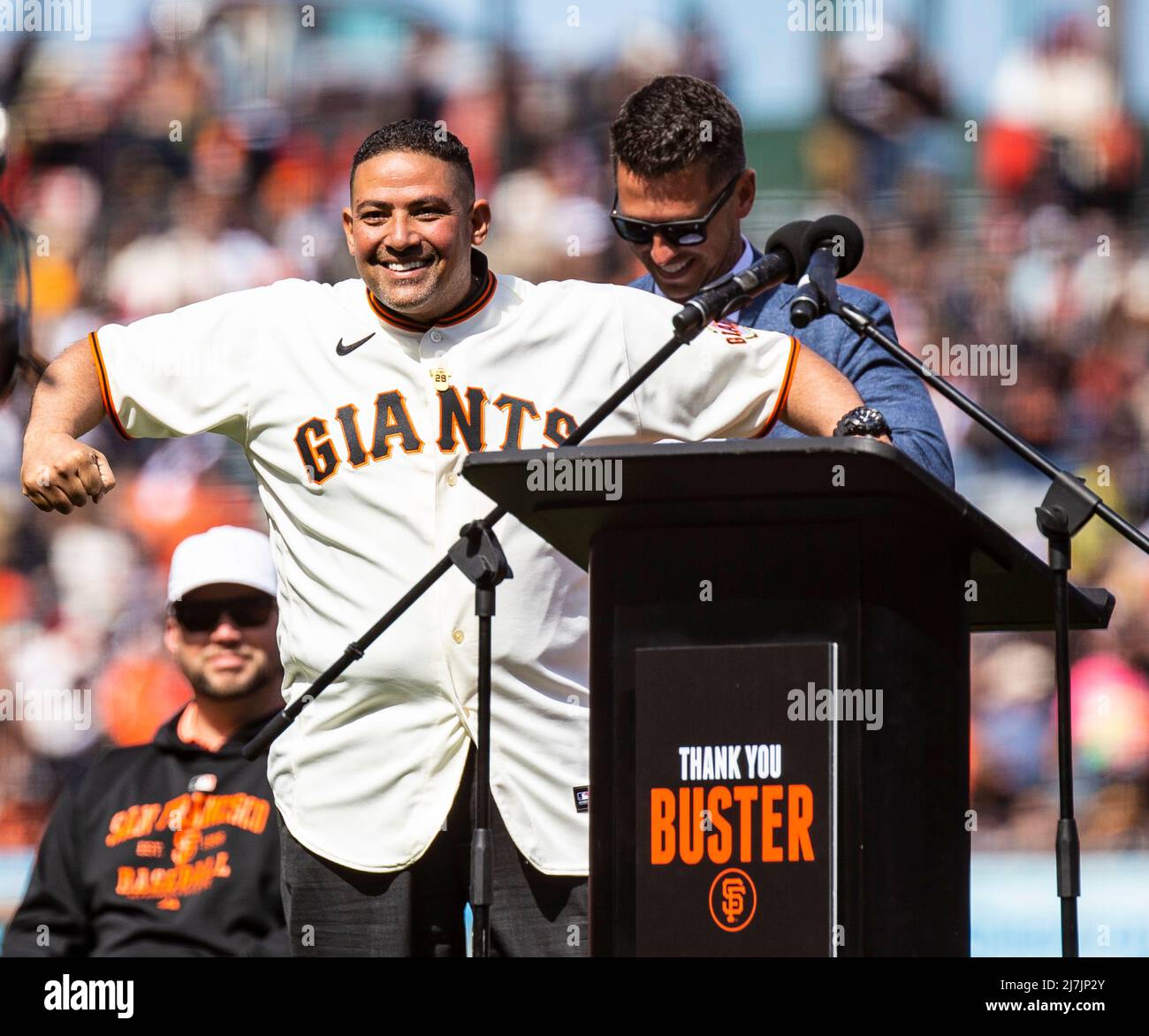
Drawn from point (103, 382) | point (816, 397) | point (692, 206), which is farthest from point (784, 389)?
point (103, 382)

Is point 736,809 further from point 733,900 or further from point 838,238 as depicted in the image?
point 838,238

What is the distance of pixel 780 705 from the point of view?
2365 mm

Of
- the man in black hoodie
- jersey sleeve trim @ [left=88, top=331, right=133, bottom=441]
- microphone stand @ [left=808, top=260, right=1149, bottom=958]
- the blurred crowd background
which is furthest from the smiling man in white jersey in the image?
the blurred crowd background

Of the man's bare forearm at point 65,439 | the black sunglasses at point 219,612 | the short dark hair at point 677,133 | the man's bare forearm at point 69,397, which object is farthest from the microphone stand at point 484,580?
the black sunglasses at point 219,612

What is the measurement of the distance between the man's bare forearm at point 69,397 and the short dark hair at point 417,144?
54 centimetres

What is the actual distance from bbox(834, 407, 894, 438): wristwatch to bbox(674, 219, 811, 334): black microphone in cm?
22

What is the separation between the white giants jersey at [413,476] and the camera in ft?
9.88

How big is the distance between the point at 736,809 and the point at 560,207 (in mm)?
5302

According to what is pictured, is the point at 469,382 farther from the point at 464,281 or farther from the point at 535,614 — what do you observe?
the point at 535,614

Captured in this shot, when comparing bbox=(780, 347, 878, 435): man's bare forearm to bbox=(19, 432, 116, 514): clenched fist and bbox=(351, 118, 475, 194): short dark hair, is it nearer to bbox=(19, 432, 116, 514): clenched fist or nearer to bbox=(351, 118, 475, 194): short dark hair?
bbox=(351, 118, 475, 194): short dark hair

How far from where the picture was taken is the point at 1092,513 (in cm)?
263

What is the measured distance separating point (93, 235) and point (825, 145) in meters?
2.81

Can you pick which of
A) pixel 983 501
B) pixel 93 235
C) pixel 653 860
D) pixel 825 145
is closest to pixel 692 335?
pixel 653 860

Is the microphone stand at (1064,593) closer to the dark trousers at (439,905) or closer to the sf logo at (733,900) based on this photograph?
the sf logo at (733,900)
